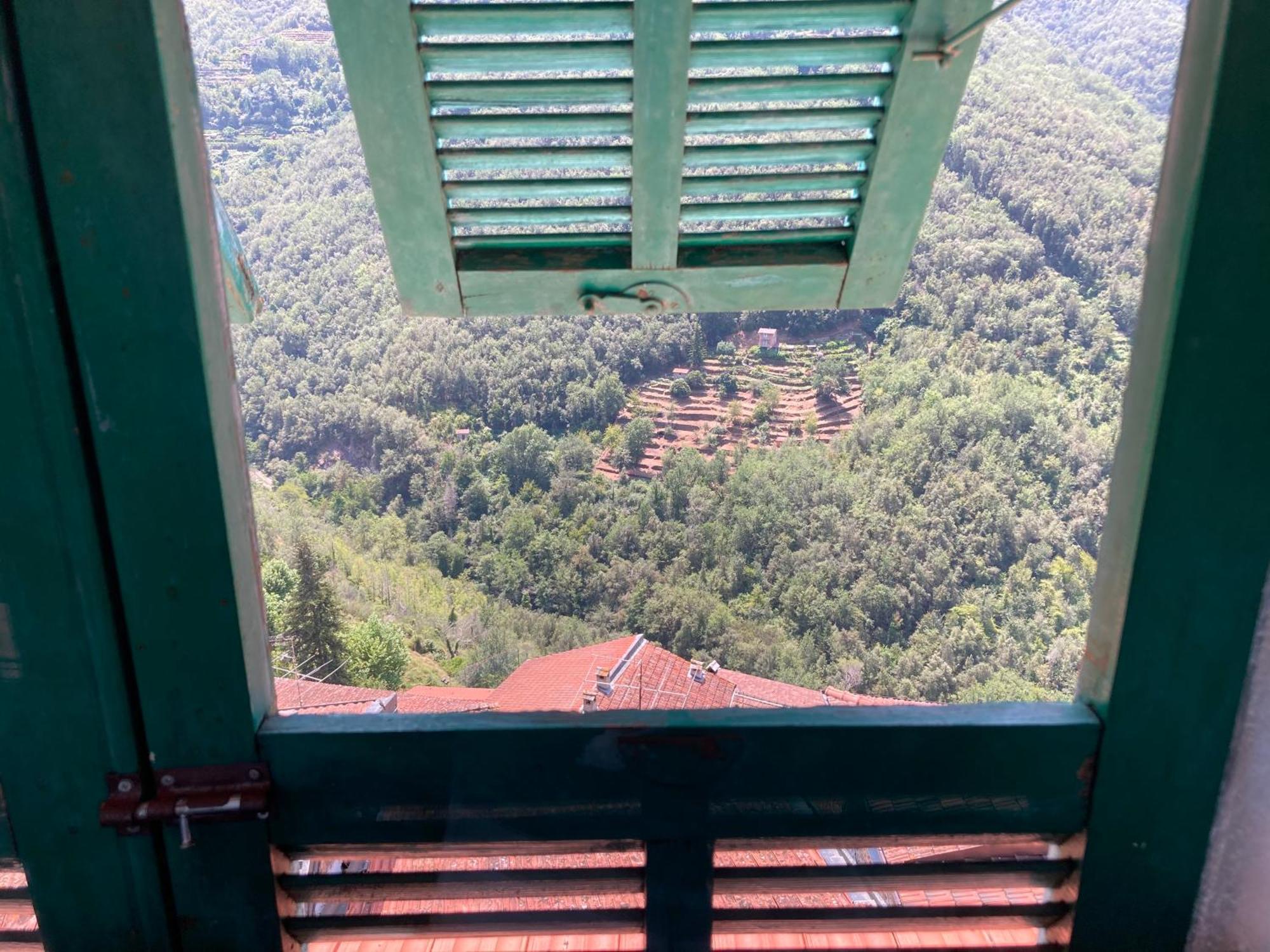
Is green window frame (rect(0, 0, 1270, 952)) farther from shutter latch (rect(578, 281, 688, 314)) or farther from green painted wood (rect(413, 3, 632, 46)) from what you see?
shutter latch (rect(578, 281, 688, 314))

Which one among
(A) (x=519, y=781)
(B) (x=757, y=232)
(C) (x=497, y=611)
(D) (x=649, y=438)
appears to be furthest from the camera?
(D) (x=649, y=438)

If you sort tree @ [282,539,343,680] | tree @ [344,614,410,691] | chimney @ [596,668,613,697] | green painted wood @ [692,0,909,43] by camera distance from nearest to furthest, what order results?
green painted wood @ [692,0,909,43] < chimney @ [596,668,613,697] < tree @ [344,614,410,691] < tree @ [282,539,343,680]

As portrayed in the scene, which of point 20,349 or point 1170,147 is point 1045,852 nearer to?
point 1170,147

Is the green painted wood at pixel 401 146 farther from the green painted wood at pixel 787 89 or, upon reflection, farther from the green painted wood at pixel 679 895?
the green painted wood at pixel 679 895

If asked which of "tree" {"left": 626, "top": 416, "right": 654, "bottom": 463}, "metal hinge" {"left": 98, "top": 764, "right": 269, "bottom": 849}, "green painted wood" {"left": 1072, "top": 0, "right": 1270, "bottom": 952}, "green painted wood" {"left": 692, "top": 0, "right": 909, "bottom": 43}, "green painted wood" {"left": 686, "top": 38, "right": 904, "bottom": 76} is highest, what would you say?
"green painted wood" {"left": 692, "top": 0, "right": 909, "bottom": 43}

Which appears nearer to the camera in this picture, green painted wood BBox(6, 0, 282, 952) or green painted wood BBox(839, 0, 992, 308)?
green painted wood BBox(6, 0, 282, 952)

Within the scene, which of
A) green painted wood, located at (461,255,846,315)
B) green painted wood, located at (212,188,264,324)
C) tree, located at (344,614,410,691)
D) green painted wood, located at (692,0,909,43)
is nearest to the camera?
green painted wood, located at (212,188,264,324)

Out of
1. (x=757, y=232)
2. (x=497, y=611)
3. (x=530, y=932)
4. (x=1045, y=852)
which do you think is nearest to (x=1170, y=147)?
(x=1045, y=852)

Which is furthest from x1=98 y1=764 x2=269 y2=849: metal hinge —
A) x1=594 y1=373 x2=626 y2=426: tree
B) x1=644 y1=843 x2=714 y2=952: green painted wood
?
x1=594 y1=373 x2=626 y2=426: tree
